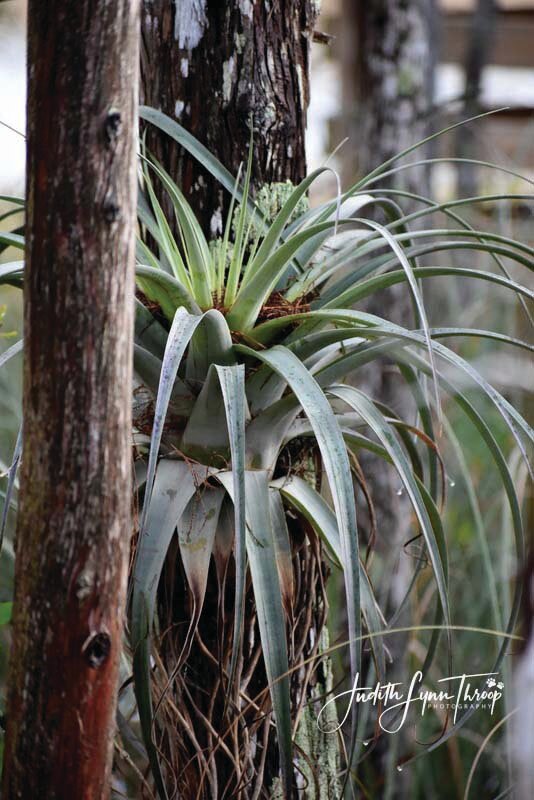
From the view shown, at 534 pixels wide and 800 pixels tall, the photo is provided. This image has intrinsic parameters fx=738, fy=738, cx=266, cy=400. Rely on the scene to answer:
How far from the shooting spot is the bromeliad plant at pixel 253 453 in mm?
629

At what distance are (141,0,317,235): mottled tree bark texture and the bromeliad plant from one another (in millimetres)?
52

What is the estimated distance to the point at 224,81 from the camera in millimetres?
834

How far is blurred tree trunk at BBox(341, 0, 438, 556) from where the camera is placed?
73.2 inches

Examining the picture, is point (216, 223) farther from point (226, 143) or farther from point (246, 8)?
point (246, 8)

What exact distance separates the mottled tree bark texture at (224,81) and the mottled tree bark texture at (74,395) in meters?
0.34

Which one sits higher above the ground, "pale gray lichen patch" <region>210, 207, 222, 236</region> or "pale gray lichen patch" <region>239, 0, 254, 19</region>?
"pale gray lichen patch" <region>239, 0, 254, 19</region>

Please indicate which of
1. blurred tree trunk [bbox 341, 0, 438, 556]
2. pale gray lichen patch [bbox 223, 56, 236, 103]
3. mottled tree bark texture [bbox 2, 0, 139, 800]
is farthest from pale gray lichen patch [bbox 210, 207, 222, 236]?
blurred tree trunk [bbox 341, 0, 438, 556]

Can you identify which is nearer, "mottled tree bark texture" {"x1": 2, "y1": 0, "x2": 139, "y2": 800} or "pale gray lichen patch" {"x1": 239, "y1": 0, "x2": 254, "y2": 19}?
"mottled tree bark texture" {"x1": 2, "y1": 0, "x2": 139, "y2": 800}

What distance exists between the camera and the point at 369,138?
1927 millimetres

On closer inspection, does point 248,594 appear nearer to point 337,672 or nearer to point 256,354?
point 256,354

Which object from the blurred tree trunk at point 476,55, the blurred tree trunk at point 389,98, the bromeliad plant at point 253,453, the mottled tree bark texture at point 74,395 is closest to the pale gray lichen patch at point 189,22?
the bromeliad plant at point 253,453

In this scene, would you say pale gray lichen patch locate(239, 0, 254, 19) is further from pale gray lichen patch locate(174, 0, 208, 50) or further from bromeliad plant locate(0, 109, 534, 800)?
bromeliad plant locate(0, 109, 534, 800)

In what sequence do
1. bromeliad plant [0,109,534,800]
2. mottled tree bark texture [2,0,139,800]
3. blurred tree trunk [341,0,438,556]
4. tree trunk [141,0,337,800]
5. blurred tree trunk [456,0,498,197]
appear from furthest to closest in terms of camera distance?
blurred tree trunk [456,0,498,197], blurred tree trunk [341,0,438,556], tree trunk [141,0,337,800], bromeliad plant [0,109,534,800], mottled tree bark texture [2,0,139,800]

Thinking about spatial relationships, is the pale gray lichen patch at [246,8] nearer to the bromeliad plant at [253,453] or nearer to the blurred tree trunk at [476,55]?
the bromeliad plant at [253,453]
